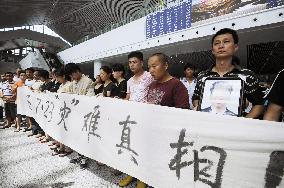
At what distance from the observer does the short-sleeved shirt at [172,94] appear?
85.9 inches

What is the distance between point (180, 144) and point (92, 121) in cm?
136

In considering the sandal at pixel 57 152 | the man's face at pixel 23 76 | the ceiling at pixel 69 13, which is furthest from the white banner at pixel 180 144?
the ceiling at pixel 69 13

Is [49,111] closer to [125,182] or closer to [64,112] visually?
[64,112]

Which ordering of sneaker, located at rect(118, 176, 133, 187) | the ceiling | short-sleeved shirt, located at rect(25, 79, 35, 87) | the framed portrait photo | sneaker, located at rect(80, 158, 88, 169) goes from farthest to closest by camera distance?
1. the ceiling
2. short-sleeved shirt, located at rect(25, 79, 35, 87)
3. sneaker, located at rect(80, 158, 88, 169)
4. sneaker, located at rect(118, 176, 133, 187)
5. the framed portrait photo

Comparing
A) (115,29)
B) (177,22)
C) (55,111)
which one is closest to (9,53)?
(115,29)

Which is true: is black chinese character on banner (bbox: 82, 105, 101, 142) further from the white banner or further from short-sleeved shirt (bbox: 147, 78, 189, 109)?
short-sleeved shirt (bbox: 147, 78, 189, 109)

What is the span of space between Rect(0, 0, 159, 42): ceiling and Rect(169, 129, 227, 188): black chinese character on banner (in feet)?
57.3

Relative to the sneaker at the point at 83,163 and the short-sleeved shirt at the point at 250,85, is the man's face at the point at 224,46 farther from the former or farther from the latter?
the sneaker at the point at 83,163

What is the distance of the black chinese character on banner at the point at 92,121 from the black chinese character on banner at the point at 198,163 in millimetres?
1136

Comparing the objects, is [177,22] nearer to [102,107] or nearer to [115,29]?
[115,29]

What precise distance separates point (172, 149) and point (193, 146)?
201 millimetres

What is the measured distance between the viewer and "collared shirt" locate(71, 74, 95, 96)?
3.63 m

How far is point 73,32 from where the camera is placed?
30.2 metres

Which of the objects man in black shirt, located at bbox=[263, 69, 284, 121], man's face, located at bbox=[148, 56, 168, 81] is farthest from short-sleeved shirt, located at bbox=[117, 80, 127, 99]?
man in black shirt, located at bbox=[263, 69, 284, 121]
